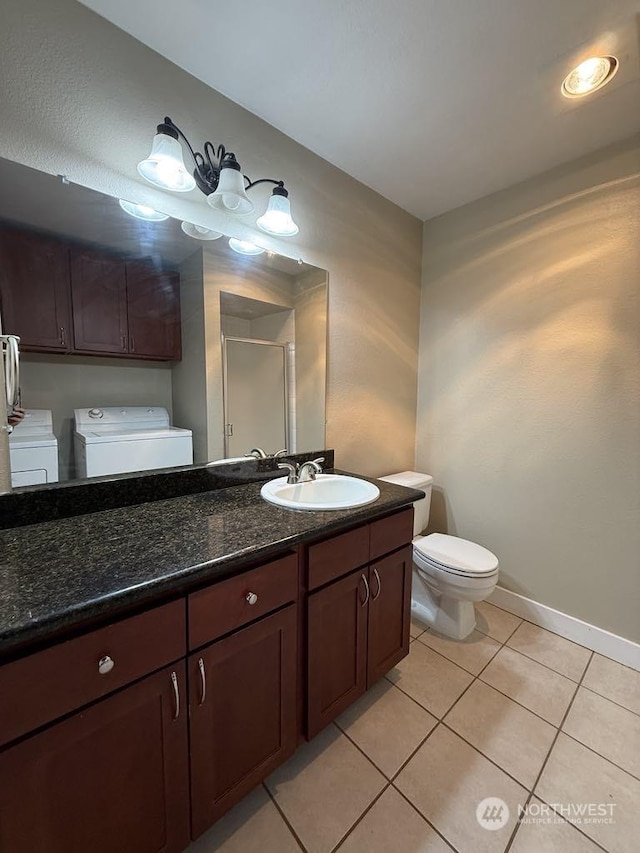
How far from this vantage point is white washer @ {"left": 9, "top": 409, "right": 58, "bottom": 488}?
1.06 meters

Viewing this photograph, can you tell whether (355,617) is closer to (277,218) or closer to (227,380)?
(227,380)

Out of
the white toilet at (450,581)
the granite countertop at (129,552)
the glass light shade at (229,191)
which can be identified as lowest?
the white toilet at (450,581)

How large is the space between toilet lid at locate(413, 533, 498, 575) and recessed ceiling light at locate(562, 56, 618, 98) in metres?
2.04

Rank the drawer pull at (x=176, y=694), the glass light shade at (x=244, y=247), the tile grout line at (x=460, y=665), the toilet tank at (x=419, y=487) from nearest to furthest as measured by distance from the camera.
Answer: the drawer pull at (x=176, y=694) < the glass light shade at (x=244, y=247) < the tile grout line at (x=460, y=665) < the toilet tank at (x=419, y=487)

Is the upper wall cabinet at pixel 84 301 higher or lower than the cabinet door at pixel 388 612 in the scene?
higher

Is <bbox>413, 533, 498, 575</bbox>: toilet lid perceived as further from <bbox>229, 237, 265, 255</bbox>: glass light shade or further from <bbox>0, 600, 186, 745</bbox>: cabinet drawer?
<bbox>229, 237, 265, 255</bbox>: glass light shade

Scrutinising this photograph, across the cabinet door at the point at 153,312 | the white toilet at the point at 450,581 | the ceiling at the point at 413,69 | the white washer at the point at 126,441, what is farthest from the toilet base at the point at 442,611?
the ceiling at the point at 413,69

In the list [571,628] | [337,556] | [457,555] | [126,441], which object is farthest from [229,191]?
[571,628]

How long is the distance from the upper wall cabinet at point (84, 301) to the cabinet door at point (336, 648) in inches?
42.8

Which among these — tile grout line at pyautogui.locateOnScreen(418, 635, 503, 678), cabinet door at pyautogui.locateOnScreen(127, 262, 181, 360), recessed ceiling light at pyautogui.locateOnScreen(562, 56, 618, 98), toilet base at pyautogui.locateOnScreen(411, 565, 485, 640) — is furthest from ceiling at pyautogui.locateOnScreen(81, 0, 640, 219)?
tile grout line at pyautogui.locateOnScreen(418, 635, 503, 678)

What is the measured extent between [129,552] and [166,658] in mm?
266

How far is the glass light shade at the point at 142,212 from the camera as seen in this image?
A: 1179 mm

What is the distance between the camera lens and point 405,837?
99 centimetres

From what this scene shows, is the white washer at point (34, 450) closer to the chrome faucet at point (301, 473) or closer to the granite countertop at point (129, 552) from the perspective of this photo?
the granite countertop at point (129, 552)
